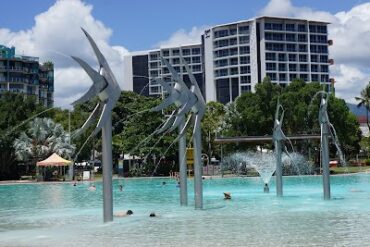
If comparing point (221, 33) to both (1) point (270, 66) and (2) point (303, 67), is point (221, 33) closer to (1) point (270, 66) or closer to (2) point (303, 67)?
(1) point (270, 66)

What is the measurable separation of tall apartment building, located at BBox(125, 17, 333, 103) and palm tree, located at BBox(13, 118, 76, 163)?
235ft

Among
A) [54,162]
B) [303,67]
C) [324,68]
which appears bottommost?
[54,162]

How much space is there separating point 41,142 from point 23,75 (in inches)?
3008

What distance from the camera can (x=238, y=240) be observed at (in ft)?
46.9

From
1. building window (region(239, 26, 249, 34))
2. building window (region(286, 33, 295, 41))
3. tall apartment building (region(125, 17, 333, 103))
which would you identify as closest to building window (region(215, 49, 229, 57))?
tall apartment building (region(125, 17, 333, 103))

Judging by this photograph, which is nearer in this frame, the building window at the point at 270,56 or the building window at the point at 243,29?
the building window at the point at 270,56

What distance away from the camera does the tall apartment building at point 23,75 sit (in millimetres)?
129875

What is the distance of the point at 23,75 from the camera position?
134000 millimetres

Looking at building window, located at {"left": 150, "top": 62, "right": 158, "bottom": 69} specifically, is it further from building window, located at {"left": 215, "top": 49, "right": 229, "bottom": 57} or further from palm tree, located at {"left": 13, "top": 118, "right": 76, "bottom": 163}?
palm tree, located at {"left": 13, "top": 118, "right": 76, "bottom": 163}

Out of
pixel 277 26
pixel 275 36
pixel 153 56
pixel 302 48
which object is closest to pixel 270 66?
pixel 275 36

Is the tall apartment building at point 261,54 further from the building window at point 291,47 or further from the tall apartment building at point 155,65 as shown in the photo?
the tall apartment building at point 155,65

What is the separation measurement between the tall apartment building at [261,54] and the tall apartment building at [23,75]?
3387cm

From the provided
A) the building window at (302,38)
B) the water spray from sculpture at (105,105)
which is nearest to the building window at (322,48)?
the building window at (302,38)

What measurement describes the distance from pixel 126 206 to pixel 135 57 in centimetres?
14159
